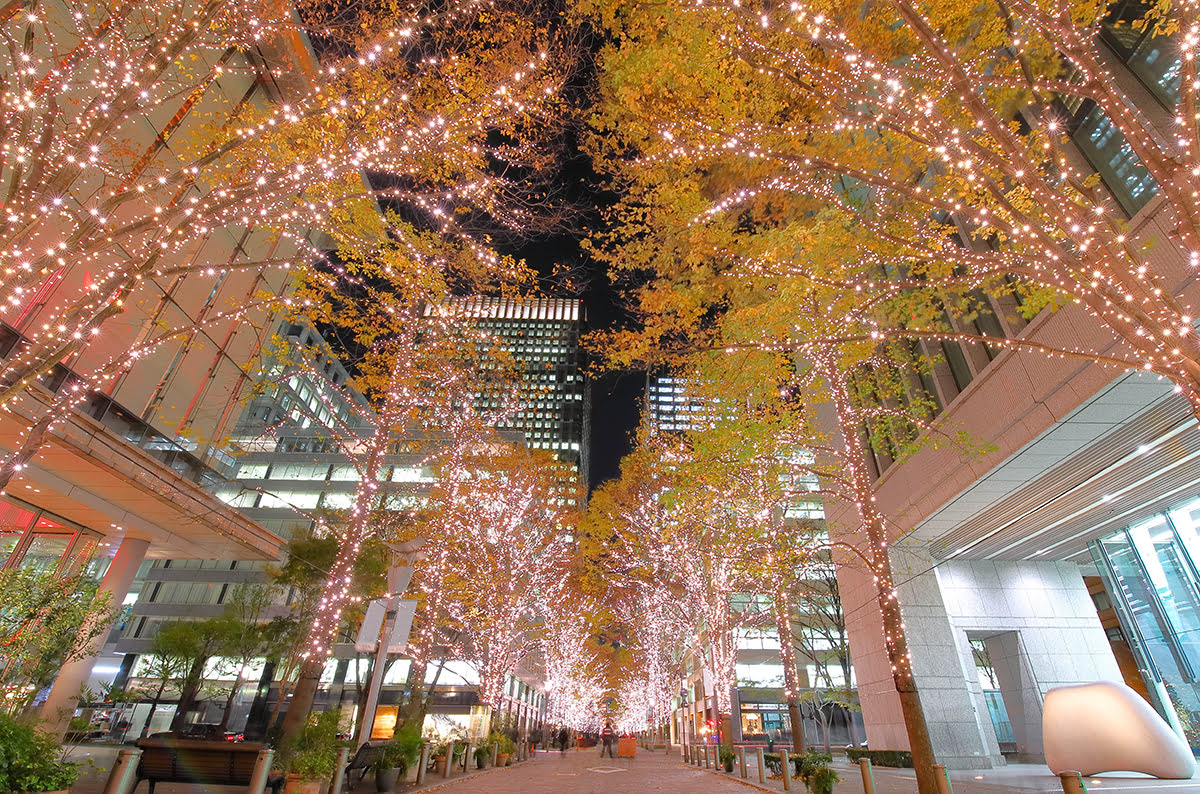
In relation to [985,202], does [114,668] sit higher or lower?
lower

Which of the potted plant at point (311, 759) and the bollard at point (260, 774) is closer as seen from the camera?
the bollard at point (260, 774)

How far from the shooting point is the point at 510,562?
1922cm

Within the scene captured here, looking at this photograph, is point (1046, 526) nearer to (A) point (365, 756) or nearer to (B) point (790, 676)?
(B) point (790, 676)

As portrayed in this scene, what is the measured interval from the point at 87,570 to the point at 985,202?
20.6 metres

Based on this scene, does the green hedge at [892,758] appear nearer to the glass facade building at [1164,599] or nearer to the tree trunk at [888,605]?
the tree trunk at [888,605]

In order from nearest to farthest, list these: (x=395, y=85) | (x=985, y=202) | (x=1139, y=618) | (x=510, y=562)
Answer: (x=395, y=85)
(x=985, y=202)
(x=1139, y=618)
(x=510, y=562)

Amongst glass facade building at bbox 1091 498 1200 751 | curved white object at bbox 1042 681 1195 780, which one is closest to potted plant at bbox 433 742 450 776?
curved white object at bbox 1042 681 1195 780

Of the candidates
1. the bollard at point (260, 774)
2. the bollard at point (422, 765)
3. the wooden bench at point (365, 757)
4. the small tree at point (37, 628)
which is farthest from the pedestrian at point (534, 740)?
the bollard at point (260, 774)

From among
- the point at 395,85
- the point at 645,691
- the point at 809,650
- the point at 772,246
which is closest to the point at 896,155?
the point at 772,246

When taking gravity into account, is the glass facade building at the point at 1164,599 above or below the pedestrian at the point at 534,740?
above

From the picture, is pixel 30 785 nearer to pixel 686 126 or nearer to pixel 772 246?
pixel 686 126

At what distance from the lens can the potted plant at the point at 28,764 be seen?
5.11m

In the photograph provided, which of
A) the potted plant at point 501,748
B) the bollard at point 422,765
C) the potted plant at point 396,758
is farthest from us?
the potted plant at point 501,748

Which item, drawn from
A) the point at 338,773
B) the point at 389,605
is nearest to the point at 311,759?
the point at 338,773
